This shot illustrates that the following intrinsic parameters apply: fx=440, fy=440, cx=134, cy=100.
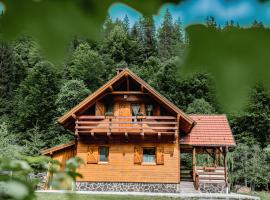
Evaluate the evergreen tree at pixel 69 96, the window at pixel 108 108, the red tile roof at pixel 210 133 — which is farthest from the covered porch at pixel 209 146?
the evergreen tree at pixel 69 96

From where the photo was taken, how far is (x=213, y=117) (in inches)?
850

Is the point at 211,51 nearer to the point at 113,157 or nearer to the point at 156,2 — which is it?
the point at 156,2

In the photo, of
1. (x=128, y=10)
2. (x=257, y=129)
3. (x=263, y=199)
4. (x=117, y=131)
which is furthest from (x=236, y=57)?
(x=257, y=129)

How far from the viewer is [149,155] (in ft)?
62.6

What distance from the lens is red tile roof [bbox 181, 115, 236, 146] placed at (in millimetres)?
19438

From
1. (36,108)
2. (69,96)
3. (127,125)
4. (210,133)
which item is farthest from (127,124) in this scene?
(36,108)

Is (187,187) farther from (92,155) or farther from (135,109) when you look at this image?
(92,155)

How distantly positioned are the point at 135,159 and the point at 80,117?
2.97 m

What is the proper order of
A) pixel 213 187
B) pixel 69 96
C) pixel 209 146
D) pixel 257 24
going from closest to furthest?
pixel 257 24 < pixel 213 187 < pixel 209 146 < pixel 69 96

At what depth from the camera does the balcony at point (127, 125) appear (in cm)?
1841

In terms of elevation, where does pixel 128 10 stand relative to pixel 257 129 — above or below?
below

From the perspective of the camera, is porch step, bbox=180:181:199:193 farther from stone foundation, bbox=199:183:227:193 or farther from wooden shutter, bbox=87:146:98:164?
wooden shutter, bbox=87:146:98:164

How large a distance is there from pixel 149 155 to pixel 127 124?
165cm

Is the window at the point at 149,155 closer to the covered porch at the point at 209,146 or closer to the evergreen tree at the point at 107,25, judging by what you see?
the covered porch at the point at 209,146
